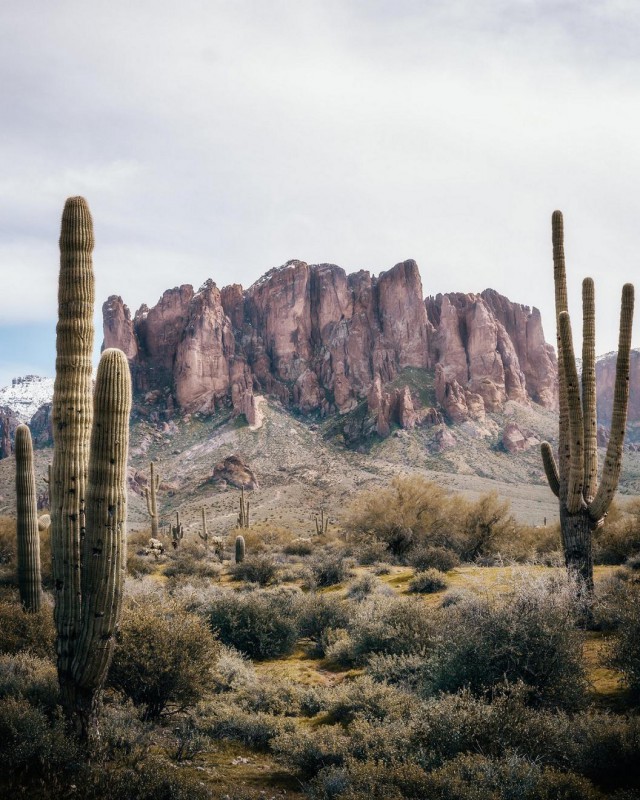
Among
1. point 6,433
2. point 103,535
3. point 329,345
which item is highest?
point 329,345

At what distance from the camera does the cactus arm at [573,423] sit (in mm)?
10906

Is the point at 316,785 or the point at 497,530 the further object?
the point at 497,530

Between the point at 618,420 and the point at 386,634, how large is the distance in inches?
253

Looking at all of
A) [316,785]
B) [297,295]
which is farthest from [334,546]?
[297,295]

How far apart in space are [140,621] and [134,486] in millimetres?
69558

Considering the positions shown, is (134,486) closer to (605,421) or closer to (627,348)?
(627,348)

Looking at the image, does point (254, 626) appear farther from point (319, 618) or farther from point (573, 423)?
point (573, 423)

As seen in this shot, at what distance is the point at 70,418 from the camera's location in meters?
6.77

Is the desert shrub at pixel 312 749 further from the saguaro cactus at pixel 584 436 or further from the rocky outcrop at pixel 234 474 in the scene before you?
the rocky outcrop at pixel 234 474

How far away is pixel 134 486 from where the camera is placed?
72875 millimetres

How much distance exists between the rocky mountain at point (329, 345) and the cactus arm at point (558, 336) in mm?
82842

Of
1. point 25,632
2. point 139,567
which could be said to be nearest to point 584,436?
point 25,632

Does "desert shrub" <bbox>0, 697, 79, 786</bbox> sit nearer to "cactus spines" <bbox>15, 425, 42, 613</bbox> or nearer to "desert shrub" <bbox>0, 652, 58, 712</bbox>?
"desert shrub" <bbox>0, 652, 58, 712</bbox>

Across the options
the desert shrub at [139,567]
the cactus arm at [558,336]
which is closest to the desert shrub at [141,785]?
the cactus arm at [558,336]
